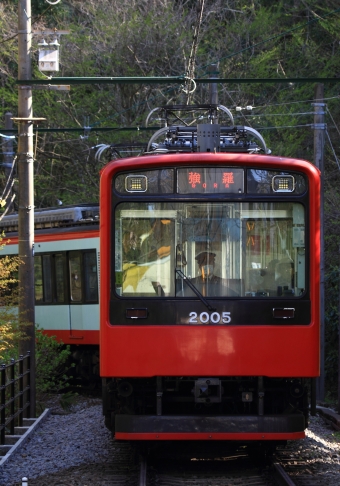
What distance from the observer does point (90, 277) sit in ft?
48.5

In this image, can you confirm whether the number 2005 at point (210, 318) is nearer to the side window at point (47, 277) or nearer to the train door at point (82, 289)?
the train door at point (82, 289)

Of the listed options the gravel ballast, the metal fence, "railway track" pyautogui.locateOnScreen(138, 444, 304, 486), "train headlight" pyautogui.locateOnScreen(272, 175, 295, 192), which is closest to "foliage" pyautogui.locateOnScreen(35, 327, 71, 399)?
the metal fence

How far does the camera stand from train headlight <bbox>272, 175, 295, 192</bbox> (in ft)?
26.1

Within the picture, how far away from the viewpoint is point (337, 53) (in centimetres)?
2505

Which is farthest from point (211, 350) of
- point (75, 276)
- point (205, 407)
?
point (75, 276)

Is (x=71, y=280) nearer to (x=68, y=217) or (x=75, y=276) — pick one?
(x=75, y=276)

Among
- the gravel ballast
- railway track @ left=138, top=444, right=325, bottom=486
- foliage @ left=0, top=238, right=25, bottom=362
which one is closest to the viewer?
railway track @ left=138, top=444, right=325, bottom=486

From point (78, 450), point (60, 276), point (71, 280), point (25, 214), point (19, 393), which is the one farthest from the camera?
point (60, 276)

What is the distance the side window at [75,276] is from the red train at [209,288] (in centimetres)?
714

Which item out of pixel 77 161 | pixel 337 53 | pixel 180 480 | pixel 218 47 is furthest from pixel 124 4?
pixel 180 480

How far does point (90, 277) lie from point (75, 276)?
517mm

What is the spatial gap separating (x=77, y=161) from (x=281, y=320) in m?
17.3

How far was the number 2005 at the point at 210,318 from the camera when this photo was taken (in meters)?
7.80

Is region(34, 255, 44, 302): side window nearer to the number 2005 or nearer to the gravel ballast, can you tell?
the gravel ballast
